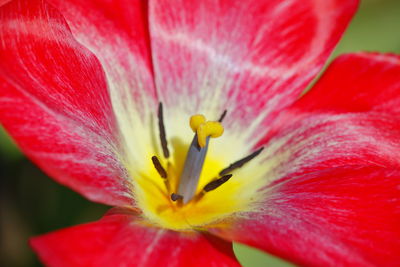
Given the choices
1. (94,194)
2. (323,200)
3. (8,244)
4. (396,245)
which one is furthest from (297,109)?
(8,244)

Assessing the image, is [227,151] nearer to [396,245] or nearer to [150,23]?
[150,23]

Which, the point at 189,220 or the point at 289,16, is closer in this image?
the point at 189,220

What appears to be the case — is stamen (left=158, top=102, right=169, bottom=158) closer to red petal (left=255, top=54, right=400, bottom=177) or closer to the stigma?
the stigma

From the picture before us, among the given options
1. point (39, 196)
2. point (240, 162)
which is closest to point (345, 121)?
point (240, 162)

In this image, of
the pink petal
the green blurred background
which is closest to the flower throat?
the pink petal

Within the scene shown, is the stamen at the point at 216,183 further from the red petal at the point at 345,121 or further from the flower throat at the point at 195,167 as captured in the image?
the red petal at the point at 345,121
